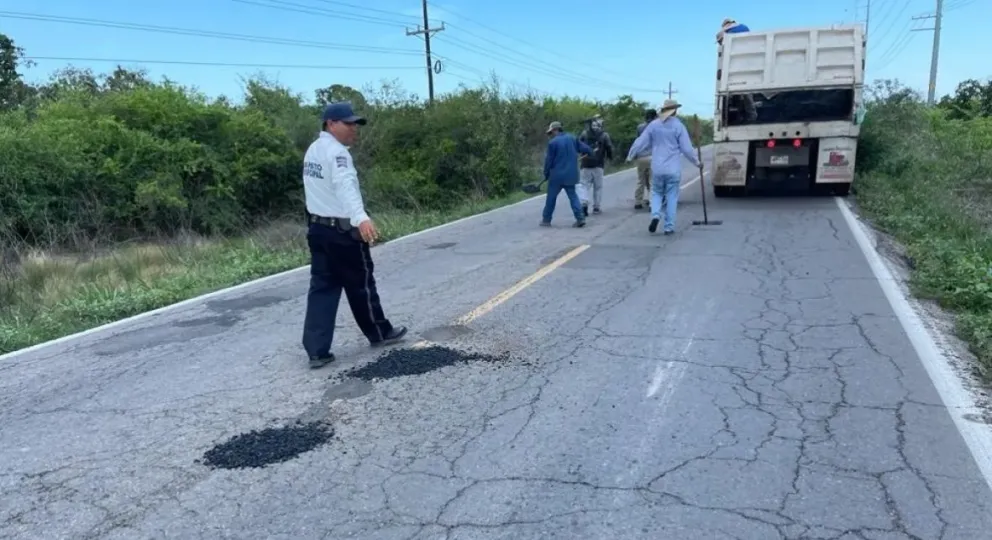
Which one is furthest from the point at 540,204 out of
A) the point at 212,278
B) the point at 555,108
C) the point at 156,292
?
the point at 555,108

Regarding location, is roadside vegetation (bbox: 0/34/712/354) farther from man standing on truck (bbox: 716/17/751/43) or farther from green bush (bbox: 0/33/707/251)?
man standing on truck (bbox: 716/17/751/43)

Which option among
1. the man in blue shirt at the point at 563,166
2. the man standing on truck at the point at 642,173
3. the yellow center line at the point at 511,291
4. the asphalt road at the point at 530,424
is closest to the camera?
the asphalt road at the point at 530,424

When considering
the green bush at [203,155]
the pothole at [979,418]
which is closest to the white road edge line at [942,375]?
the pothole at [979,418]

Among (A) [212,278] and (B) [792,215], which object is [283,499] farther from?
(B) [792,215]

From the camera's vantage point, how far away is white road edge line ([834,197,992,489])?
12.3ft

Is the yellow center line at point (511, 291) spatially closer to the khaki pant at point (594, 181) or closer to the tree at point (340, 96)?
the khaki pant at point (594, 181)

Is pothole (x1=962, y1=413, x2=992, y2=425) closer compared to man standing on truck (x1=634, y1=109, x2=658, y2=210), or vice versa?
pothole (x1=962, y1=413, x2=992, y2=425)

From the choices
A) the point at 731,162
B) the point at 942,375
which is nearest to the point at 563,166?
the point at 731,162

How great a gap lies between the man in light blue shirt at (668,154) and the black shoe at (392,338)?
5.81m

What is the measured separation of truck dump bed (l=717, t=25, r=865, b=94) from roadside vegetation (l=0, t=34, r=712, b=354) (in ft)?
21.0

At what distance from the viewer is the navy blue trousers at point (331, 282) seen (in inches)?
211

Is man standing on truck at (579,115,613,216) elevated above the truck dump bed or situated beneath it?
situated beneath

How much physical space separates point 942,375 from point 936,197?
9.81 metres

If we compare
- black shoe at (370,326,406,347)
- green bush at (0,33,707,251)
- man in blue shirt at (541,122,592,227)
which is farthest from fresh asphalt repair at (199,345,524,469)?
green bush at (0,33,707,251)
